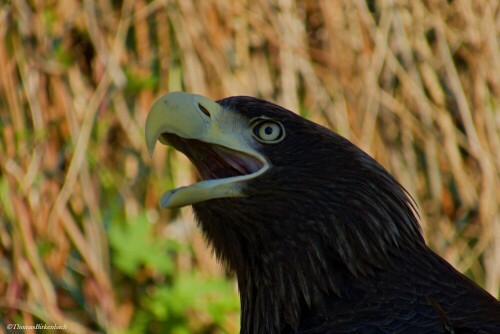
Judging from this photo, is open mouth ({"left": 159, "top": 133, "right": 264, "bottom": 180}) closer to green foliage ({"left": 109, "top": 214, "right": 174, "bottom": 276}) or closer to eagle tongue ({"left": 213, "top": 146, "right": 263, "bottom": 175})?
eagle tongue ({"left": 213, "top": 146, "right": 263, "bottom": 175})

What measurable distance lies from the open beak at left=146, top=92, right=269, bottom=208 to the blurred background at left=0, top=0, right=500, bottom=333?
186cm

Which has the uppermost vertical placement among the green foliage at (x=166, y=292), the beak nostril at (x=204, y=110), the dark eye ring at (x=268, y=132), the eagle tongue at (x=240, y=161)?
the beak nostril at (x=204, y=110)

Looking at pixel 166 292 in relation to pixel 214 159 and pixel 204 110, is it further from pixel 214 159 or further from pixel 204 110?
pixel 204 110

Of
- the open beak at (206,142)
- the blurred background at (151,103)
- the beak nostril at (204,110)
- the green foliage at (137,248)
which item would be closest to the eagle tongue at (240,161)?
the open beak at (206,142)

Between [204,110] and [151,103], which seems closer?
[204,110]

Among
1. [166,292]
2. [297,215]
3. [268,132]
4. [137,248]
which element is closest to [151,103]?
[137,248]

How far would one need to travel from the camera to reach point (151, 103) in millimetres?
5180

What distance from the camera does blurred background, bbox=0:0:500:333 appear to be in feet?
15.9

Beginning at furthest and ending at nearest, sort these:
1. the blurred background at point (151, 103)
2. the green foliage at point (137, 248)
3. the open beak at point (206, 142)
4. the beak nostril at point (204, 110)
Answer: the green foliage at point (137, 248), the blurred background at point (151, 103), the beak nostril at point (204, 110), the open beak at point (206, 142)

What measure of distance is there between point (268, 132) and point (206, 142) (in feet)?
0.69

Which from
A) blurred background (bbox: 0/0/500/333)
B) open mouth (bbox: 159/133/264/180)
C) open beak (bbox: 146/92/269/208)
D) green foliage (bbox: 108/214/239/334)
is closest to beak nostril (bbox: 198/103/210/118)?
open beak (bbox: 146/92/269/208)

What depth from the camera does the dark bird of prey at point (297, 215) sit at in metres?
2.91

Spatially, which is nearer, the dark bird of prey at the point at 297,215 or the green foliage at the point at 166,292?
the dark bird of prey at the point at 297,215

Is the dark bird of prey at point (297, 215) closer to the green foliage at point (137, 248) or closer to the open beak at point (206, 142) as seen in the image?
the open beak at point (206, 142)
